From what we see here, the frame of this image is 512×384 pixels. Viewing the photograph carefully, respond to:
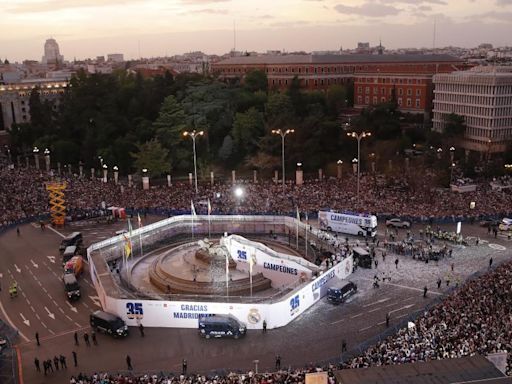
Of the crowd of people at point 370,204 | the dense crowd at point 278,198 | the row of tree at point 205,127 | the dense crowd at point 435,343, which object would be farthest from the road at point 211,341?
the row of tree at point 205,127

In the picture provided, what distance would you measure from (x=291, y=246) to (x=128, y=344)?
58.8 ft

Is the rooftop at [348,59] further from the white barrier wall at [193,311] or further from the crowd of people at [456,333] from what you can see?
the crowd of people at [456,333]

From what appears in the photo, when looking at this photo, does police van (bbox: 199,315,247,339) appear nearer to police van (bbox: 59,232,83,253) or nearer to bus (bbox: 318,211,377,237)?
bus (bbox: 318,211,377,237)

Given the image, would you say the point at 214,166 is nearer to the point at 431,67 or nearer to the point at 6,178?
the point at 6,178

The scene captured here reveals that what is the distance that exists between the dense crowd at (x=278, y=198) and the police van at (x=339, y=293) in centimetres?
1759

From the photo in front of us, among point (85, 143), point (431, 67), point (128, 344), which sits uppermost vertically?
point (431, 67)

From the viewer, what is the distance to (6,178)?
63.7m

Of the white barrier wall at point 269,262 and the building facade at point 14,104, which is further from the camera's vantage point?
the building facade at point 14,104

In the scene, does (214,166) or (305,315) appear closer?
(305,315)

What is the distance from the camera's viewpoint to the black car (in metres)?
29.0

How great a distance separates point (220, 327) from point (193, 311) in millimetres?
2082

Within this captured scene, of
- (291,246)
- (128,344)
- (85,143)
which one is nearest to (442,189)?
(291,246)

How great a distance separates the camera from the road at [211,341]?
26578 millimetres

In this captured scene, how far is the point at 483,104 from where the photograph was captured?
72.4m
